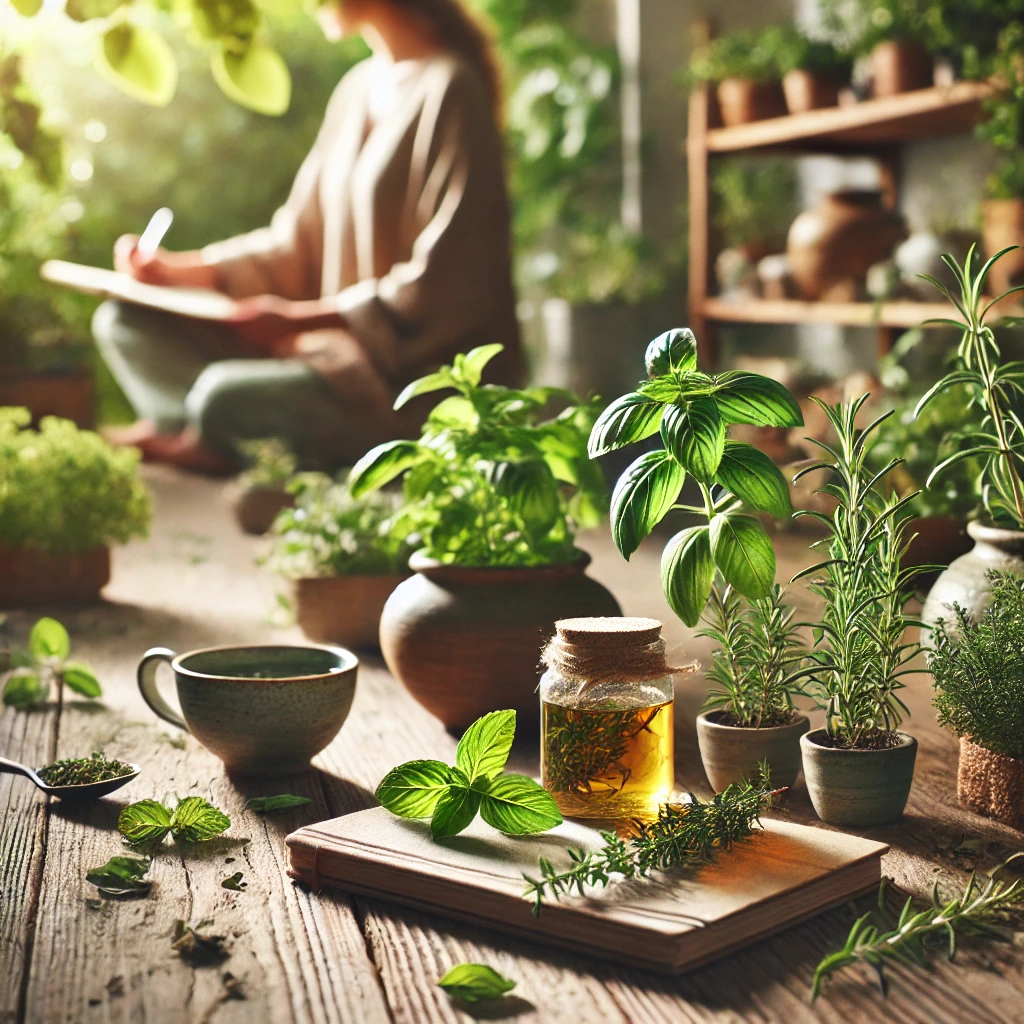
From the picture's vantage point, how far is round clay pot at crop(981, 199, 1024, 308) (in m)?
2.53

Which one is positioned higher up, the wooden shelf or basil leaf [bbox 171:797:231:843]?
the wooden shelf

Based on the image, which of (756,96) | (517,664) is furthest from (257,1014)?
(756,96)

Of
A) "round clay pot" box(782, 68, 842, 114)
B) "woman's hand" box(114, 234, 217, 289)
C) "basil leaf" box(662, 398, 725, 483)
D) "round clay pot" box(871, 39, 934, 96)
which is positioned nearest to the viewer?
"basil leaf" box(662, 398, 725, 483)

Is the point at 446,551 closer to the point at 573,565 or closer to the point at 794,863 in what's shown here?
the point at 573,565

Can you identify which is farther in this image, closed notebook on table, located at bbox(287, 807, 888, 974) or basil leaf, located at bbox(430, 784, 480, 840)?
basil leaf, located at bbox(430, 784, 480, 840)

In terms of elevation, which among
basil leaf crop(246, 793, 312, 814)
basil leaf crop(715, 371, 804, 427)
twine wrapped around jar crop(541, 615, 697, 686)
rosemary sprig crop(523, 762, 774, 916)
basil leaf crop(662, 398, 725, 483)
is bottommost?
basil leaf crop(246, 793, 312, 814)

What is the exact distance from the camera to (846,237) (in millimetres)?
3211

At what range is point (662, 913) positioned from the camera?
861mm

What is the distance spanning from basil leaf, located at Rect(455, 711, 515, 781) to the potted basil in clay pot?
30 cm

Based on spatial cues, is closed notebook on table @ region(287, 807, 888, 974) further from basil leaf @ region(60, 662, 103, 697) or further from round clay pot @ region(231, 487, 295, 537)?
round clay pot @ region(231, 487, 295, 537)

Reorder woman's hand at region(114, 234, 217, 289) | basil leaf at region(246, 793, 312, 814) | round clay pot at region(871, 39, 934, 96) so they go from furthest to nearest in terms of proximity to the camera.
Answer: woman's hand at region(114, 234, 217, 289), round clay pot at region(871, 39, 934, 96), basil leaf at region(246, 793, 312, 814)

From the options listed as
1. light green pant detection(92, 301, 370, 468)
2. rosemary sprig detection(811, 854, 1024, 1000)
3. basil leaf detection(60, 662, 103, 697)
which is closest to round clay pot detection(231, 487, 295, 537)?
light green pant detection(92, 301, 370, 468)

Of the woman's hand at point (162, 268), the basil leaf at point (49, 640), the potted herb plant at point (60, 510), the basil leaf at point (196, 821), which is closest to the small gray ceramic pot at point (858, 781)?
the basil leaf at point (196, 821)

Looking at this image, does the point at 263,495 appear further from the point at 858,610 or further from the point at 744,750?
the point at 858,610
